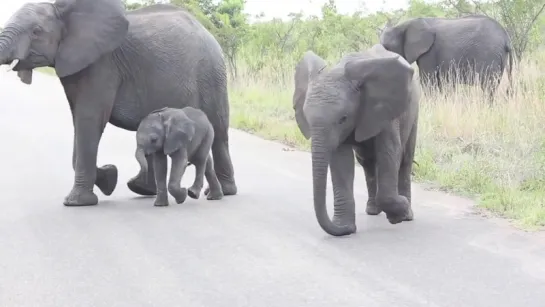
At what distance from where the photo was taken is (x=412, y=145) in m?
7.99

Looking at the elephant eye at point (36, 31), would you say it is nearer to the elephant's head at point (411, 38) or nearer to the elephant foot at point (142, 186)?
the elephant foot at point (142, 186)

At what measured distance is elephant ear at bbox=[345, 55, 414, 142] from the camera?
6.83 m

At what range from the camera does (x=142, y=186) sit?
929 cm

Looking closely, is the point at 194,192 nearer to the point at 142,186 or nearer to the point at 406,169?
the point at 142,186

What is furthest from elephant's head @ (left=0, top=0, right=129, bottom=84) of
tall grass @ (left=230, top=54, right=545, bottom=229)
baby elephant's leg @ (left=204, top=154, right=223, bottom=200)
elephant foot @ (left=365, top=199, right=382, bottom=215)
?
tall grass @ (left=230, top=54, right=545, bottom=229)

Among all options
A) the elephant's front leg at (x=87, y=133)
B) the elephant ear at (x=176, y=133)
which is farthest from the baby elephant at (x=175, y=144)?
the elephant's front leg at (x=87, y=133)

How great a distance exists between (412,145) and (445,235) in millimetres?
1072

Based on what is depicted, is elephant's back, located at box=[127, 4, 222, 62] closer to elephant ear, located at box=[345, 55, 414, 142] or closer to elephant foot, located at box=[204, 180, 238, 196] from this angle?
elephant foot, located at box=[204, 180, 238, 196]

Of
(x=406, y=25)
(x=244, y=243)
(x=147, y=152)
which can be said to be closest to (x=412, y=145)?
(x=244, y=243)

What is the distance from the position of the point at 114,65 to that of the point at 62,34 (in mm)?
597

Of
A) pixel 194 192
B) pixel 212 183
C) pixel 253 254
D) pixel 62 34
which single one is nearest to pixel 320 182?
pixel 253 254

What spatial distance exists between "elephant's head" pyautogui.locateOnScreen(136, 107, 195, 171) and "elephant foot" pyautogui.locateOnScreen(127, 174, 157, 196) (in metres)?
0.67

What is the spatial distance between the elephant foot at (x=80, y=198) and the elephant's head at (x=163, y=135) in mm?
703

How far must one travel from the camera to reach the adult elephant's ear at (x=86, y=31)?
857 cm
